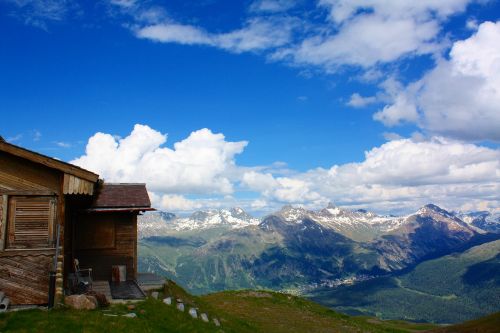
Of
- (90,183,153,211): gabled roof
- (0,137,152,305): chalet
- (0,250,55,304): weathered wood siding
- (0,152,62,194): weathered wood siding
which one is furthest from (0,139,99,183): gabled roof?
(90,183,153,211): gabled roof

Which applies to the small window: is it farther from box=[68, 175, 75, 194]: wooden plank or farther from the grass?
the grass

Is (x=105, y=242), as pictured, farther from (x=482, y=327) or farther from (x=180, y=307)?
(x=482, y=327)

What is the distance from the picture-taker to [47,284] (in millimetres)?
21266

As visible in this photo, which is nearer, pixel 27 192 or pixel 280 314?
pixel 27 192

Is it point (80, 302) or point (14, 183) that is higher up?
point (14, 183)

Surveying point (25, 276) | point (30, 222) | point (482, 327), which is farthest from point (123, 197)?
point (482, 327)

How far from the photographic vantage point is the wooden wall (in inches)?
1334

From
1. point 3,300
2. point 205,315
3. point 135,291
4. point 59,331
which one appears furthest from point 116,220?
point 59,331

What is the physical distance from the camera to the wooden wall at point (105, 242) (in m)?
33.9

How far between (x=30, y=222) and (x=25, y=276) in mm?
2601

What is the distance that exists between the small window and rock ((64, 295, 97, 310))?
2892mm

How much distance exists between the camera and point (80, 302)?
818 inches

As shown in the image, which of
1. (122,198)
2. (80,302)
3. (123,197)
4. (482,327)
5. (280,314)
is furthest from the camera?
(280,314)

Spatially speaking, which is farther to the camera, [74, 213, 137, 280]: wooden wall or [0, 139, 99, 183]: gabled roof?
[74, 213, 137, 280]: wooden wall
